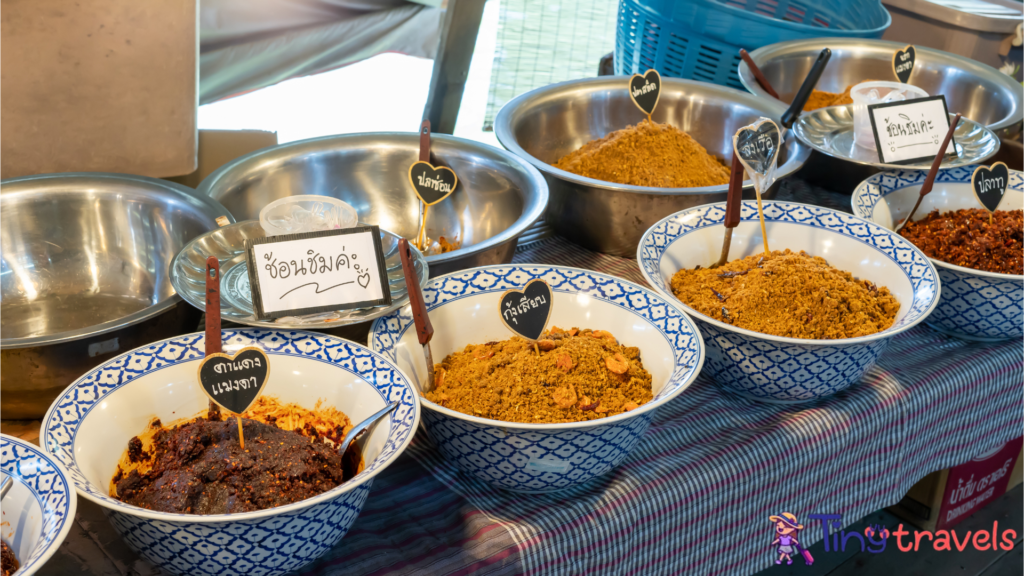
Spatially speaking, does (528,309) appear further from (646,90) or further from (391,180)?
(646,90)

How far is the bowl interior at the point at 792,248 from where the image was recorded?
1.14 meters

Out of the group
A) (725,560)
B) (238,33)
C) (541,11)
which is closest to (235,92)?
(238,33)

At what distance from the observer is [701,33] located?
6.07 ft

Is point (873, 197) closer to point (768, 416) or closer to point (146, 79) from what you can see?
point (768, 416)

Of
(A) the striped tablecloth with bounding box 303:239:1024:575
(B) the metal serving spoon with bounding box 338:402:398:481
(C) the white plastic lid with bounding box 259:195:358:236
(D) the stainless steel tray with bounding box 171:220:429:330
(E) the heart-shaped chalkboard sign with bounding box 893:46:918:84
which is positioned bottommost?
(A) the striped tablecloth with bounding box 303:239:1024:575

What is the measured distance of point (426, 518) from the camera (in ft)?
2.70

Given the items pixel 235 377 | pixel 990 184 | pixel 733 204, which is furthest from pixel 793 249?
pixel 235 377

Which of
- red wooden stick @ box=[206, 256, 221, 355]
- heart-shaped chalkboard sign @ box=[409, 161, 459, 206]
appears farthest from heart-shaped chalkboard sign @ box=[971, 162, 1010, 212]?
red wooden stick @ box=[206, 256, 221, 355]

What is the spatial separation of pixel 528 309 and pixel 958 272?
693mm

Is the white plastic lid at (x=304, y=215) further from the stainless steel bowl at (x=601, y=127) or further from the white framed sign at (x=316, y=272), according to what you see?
the stainless steel bowl at (x=601, y=127)

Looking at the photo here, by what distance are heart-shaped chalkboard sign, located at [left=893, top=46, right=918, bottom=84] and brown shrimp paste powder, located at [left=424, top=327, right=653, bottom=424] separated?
132 centimetres

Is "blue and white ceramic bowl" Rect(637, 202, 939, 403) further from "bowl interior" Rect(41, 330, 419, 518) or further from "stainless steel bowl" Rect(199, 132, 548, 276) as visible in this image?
"bowl interior" Rect(41, 330, 419, 518)

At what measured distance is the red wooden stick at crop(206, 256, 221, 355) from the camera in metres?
0.76

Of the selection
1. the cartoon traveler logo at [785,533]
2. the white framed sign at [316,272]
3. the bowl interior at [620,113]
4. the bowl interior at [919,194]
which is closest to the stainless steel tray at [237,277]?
the white framed sign at [316,272]
